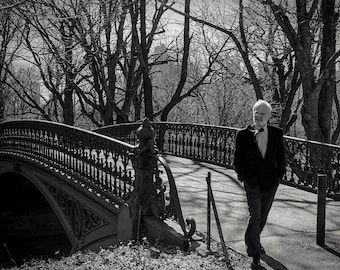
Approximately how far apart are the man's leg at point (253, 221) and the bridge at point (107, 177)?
1.09 m

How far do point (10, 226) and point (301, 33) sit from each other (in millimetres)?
14164

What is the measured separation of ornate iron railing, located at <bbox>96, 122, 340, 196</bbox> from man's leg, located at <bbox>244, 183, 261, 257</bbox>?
473 centimetres

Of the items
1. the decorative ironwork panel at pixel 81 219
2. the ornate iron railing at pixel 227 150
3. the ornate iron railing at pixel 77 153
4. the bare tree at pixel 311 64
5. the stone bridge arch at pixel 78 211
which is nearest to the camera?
the ornate iron railing at pixel 77 153

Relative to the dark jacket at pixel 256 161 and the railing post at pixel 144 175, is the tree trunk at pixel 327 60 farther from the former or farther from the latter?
the dark jacket at pixel 256 161

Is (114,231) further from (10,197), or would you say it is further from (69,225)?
(10,197)

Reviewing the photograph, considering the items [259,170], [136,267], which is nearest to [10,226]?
[136,267]

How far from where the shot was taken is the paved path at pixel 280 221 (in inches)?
220

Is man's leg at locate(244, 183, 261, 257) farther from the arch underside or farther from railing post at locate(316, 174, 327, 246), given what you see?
the arch underside

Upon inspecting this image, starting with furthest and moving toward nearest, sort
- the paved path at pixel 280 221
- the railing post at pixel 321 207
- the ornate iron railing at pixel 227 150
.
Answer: the ornate iron railing at pixel 227 150
the railing post at pixel 321 207
the paved path at pixel 280 221

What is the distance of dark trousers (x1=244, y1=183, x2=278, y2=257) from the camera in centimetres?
499

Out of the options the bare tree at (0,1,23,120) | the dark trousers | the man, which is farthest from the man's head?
the bare tree at (0,1,23,120)

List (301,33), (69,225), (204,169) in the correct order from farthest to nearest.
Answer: (301,33) < (204,169) < (69,225)

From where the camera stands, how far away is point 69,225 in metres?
11.0

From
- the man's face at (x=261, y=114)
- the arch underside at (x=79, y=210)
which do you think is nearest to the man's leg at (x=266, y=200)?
the man's face at (x=261, y=114)
